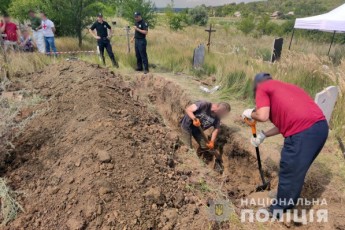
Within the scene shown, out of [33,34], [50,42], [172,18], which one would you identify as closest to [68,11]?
[33,34]

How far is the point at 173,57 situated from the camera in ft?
30.6

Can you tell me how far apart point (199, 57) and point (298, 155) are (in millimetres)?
6186

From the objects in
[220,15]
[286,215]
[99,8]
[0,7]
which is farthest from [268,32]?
[220,15]

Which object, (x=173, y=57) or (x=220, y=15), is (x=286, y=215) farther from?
(x=220, y=15)

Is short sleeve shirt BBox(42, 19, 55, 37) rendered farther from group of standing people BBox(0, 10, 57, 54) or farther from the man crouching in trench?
the man crouching in trench

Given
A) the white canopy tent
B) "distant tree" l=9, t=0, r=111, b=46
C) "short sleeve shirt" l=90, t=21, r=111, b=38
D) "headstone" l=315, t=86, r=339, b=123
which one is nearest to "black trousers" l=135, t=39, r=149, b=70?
"short sleeve shirt" l=90, t=21, r=111, b=38

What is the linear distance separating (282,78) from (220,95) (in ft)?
4.73

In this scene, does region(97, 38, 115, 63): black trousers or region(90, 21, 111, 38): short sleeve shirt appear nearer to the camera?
region(90, 21, 111, 38): short sleeve shirt

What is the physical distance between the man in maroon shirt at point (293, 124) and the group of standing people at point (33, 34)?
26.4 ft

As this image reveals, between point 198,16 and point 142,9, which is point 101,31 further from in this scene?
point 198,16

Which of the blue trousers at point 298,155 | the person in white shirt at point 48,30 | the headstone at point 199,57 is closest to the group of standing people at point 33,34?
the person in white shirt at point 48,30

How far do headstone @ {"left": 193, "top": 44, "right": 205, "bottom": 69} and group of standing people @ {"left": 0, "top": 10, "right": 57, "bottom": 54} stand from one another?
4674 millimetres

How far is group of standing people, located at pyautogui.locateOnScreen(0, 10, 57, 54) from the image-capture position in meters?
8.52

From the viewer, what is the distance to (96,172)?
3047mm
